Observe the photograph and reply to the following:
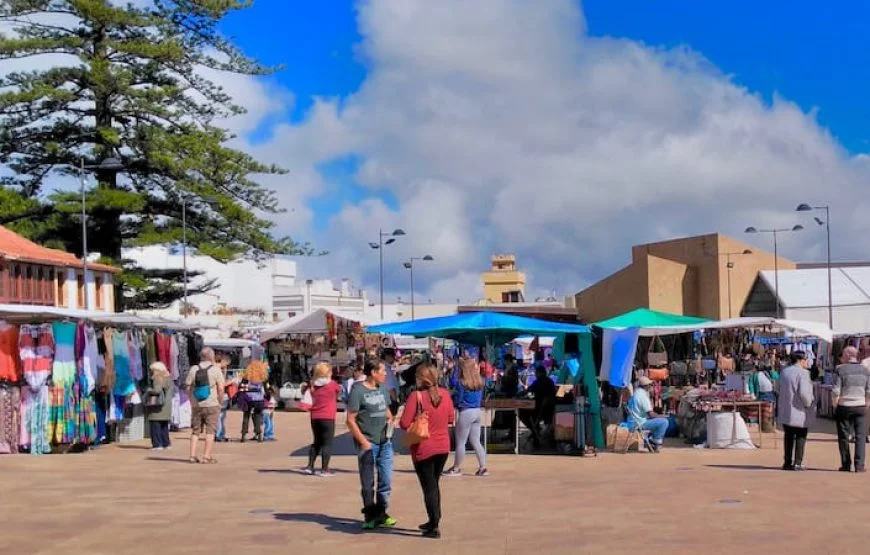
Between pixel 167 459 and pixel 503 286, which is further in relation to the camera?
pixel 503 286

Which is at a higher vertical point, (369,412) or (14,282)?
(14,282)

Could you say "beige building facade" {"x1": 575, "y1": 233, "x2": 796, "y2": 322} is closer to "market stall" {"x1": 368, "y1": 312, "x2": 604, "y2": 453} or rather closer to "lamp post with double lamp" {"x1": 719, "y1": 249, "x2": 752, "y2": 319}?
"lamp post with double lamp" {"x1": 719, "y1": 249, "x2": 752, "y2": 319}

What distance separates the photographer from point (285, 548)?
10.1 metres

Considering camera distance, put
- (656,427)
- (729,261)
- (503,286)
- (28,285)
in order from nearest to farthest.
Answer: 1. (656,427)
2. (28,285)
3. (729,261)
4. (503,286)

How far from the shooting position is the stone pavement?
33.4 feet

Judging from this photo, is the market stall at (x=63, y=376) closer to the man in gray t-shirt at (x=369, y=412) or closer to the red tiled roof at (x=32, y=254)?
the man in gray t-shirt at (x=369, y=412)

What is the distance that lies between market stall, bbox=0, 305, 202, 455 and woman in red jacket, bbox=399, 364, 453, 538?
1014cm

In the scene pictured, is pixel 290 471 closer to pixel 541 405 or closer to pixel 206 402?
pixel 206 402

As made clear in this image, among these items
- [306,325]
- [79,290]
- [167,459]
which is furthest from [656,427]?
[79,290]

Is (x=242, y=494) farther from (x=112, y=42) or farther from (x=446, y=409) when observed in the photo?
(x=112, y=42)

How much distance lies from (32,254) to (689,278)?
45971 millimetres

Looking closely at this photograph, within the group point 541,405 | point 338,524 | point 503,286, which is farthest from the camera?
point 503,286

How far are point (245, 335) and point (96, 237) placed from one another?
10.7 m

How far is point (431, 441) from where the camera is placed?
10.3m
